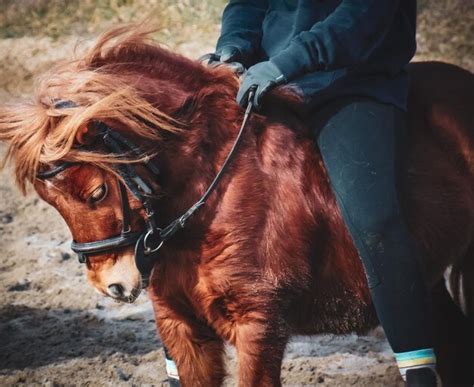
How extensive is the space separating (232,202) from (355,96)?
2.20 feet

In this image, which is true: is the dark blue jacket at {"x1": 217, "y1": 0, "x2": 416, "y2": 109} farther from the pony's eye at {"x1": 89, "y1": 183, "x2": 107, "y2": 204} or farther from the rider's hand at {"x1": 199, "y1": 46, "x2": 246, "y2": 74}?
the pony's eye at {"x1": 89, "y1": 183, "x2": 107, "y2": 204}

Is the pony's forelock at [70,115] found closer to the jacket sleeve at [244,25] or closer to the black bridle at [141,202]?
the black bridle at [141,202]

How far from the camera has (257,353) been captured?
2.64 metres

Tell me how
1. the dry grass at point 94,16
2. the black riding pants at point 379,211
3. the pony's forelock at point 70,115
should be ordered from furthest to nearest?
the dry grass at point 94,16
the black riding pants at point 379,211
the pony's forelock at point 70,115

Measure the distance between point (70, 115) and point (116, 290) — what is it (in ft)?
2.09

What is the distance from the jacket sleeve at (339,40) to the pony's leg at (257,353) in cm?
92

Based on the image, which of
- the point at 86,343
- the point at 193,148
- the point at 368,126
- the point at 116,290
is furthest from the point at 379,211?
the point at 86,343

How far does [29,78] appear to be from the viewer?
8.55 m

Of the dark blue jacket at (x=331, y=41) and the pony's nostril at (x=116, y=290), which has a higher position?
the dark blue jacket at (x=331, y=41)

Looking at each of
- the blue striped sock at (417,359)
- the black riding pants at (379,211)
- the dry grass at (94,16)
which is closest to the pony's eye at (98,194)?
the black riding pants at (379,211)

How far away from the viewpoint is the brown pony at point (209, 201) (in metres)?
2.49

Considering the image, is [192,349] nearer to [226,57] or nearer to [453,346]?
[226,57]

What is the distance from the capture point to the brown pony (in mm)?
2488

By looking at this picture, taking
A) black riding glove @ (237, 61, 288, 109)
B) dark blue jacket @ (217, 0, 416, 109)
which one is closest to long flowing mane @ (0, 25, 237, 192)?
black riding glove @ (237, 61, 288, 109)
